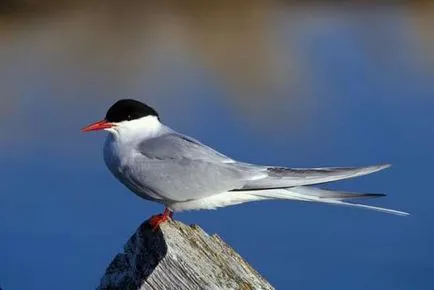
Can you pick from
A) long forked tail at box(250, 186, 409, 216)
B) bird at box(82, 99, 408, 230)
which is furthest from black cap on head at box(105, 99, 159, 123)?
long forked tail at box(250, 186, 409, 216)

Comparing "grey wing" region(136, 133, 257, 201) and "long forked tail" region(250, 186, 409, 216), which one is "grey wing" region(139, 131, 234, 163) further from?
"long forked tail" region(250, 186, 409, 216)

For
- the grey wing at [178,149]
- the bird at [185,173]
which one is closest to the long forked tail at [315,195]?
the bird at [185,173]

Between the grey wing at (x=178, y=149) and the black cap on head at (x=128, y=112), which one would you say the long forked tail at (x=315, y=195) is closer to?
the grey wing at (x=178, y=149)

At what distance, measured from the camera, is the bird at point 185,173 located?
101 inches

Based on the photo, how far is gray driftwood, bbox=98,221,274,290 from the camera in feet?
5.69

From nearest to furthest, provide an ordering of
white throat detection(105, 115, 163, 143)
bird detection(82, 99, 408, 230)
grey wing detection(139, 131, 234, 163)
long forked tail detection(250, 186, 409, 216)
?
long forked tail detection(250, 186, 409, 216), bird detection(82, 99, 408, 230), grey wing detection(139, 131, 234, 163), white throat detection(105, 115, 163, 143)

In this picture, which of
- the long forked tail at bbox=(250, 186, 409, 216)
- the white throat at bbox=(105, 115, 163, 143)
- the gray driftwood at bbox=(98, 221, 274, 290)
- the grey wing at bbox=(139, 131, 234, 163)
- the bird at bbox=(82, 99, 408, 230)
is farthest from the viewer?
the white throat at bbox=(105, 115, 163, 143)

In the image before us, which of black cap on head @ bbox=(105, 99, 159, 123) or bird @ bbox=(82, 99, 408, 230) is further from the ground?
black cap on head @ bbox=(105, 99, 159, 123)

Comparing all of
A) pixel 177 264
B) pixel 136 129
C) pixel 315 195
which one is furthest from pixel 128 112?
pixel 177 264

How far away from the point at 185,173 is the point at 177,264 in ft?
3.17

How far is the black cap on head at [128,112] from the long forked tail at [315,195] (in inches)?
15.8

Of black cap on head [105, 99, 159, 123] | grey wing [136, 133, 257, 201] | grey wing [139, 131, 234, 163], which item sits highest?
black cap on head [105, 99, 159, 123]

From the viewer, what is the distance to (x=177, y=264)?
1739 millimetres

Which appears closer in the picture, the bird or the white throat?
the bird
